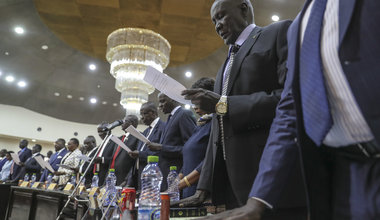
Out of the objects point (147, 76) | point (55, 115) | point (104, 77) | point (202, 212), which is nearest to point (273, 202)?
point (202, 212)

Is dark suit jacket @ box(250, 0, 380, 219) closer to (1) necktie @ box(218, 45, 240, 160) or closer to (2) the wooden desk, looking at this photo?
(1) necktie @ box(218, 45, 240, 160)

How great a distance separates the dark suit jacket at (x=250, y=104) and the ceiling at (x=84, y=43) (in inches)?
242

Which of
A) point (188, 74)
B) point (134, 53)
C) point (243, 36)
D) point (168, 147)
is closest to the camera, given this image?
point (243, 36)

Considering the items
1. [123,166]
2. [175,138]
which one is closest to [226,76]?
[175,138]

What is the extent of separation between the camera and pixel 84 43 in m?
9.65

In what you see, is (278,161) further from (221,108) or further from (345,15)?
(221,108)

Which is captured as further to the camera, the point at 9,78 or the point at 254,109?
the point at 9,78

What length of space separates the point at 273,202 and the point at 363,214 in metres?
0.19

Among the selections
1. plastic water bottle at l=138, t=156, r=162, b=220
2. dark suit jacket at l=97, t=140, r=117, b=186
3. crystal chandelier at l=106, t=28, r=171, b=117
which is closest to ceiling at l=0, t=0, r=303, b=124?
crystal chandelier at l=106, t=28, r=171, b=117

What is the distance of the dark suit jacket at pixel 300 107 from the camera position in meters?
0.57

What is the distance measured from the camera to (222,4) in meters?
1.51

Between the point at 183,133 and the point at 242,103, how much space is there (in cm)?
183

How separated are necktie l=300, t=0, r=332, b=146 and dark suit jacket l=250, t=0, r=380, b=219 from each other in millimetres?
31

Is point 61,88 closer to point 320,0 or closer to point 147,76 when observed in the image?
point 147,76
